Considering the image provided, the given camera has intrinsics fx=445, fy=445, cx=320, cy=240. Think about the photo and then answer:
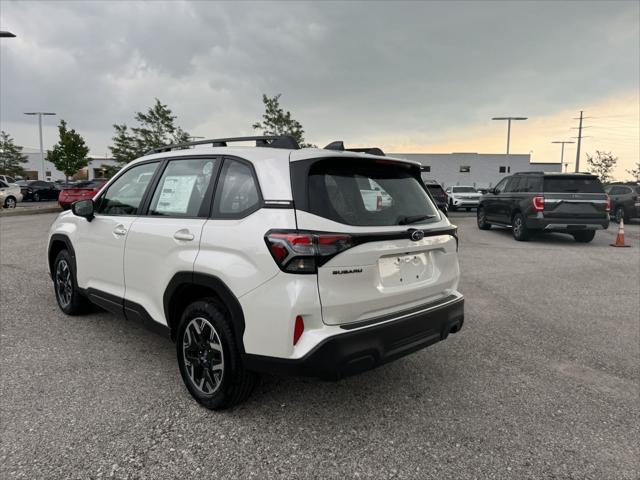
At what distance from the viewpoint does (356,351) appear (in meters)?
2.48

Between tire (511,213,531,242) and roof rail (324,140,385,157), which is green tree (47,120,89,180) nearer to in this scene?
tire (511,213,531,242)

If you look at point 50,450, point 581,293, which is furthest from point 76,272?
point 581,293

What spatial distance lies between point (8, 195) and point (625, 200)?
2776 centimetres

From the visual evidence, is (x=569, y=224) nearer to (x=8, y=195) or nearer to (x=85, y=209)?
(x=85, y=209)

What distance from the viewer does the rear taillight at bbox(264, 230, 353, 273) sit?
2.40 meters

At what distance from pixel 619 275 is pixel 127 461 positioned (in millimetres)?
8189

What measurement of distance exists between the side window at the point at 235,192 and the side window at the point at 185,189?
114 mm

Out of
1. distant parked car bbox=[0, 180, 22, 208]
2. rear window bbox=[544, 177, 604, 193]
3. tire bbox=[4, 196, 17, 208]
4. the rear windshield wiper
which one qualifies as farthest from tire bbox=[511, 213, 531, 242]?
tire bbox=[4, 196, 17, 208]

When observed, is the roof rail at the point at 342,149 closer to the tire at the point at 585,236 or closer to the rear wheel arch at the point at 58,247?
the rear wheel arch at the point at 58,247

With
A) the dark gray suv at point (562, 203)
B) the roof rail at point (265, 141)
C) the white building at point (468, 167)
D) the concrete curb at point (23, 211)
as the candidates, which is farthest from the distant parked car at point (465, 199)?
the white building at point (468, 167)

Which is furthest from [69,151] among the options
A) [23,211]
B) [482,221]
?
[482,221]

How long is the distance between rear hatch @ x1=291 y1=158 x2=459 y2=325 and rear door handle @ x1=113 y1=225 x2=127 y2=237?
1.82 metres

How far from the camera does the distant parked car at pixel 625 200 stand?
17484 millimetres

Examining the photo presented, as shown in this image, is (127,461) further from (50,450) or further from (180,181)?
(180,181)
